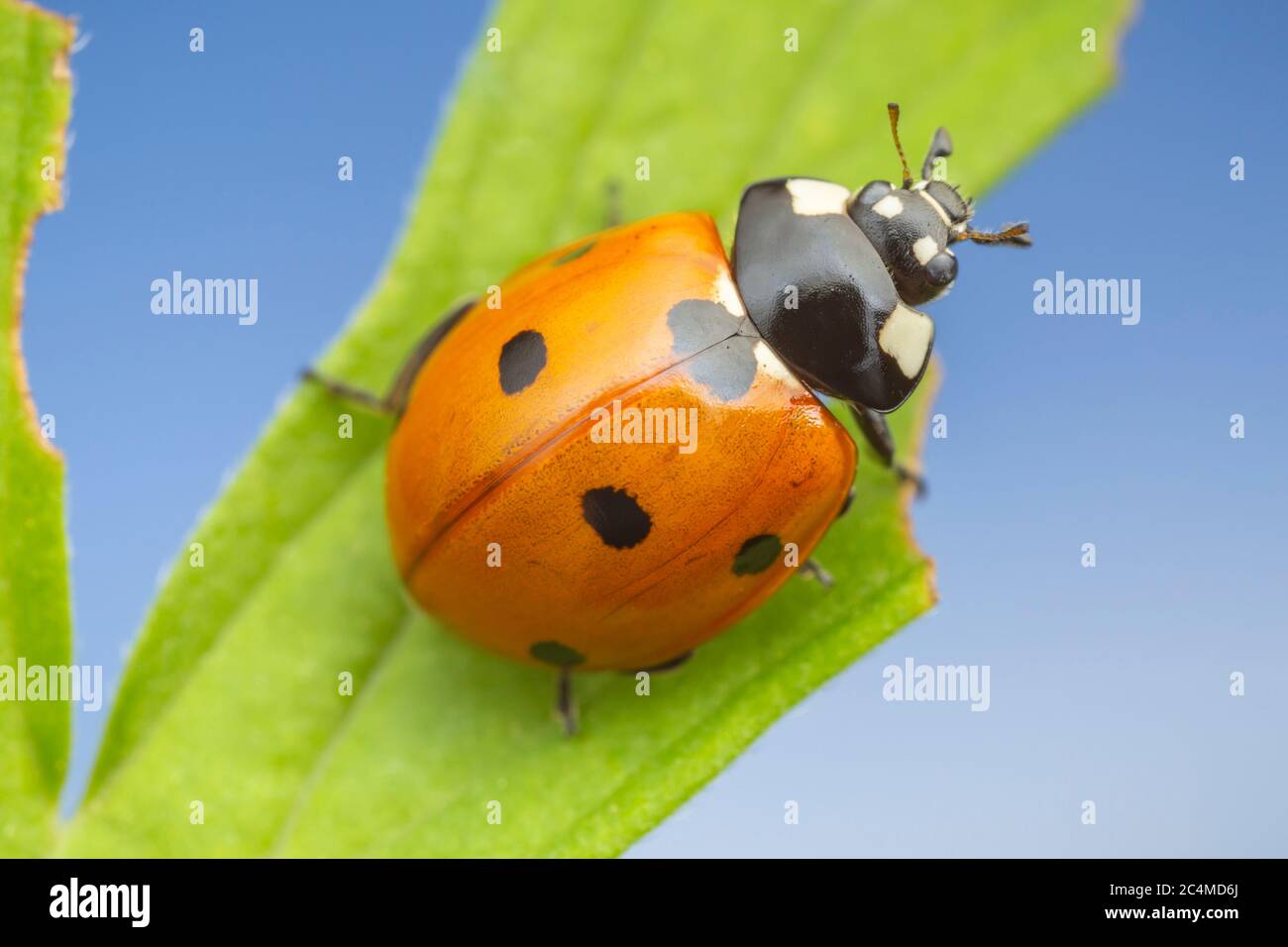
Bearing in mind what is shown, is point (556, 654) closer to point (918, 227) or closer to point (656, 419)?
point (656, 419)

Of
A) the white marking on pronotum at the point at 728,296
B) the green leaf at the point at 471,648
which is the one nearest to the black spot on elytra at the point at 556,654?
the green leaf at the point at 471,648

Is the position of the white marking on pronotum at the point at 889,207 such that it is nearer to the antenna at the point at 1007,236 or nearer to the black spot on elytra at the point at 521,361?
the antenna at the point at 1007,236

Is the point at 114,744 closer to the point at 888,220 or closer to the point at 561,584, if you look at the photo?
the point at 561,584

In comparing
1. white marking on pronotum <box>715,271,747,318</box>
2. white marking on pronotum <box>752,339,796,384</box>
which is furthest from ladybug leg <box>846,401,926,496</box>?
white marking on pronotum <box>715,271,747,318</box>

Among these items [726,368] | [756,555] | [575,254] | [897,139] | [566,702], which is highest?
[897,139]

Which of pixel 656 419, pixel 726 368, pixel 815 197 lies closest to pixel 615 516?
pixel 656 419

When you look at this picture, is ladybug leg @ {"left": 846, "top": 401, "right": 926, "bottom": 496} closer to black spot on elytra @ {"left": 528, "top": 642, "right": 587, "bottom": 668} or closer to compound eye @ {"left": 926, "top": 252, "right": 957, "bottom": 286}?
compound eye @ {"left": 926, "top": 252, "right": 957, "bottom": 286}

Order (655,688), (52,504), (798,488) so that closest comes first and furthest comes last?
(52,504), (798,488), (655,688)
